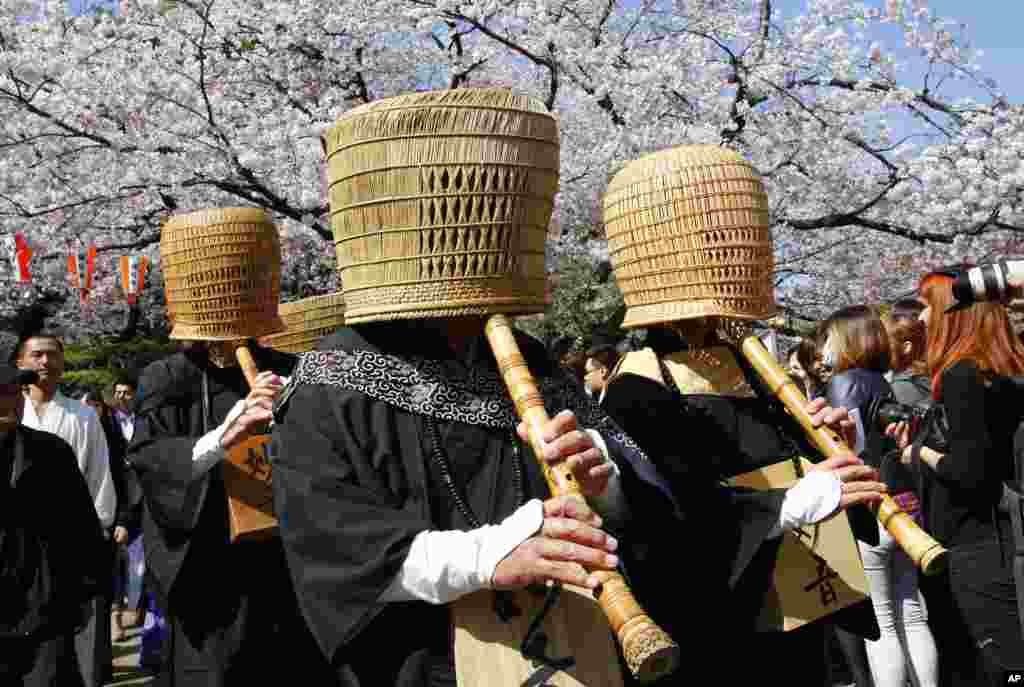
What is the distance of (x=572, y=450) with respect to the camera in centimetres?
233

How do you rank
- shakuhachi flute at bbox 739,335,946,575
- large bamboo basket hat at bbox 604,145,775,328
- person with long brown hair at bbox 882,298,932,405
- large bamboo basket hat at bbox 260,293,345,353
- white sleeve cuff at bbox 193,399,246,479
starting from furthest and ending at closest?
person with long brown hair at bbox 882,298,932,405, large bamboo basket hat at bbox 260,293,345,353, white sleeve cuff at bbox 193,399,246,479, large bamboo basket hat at bbox 604,145,775,328, shakuhachi flute at bbox 739,335,946,575

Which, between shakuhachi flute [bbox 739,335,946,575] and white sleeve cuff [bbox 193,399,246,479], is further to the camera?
white sleeve cuff [bbox 193,399,246,479]

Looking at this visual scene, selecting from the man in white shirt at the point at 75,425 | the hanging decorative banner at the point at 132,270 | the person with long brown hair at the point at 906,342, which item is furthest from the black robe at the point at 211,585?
the hanging decorative banner at the point at 132,270

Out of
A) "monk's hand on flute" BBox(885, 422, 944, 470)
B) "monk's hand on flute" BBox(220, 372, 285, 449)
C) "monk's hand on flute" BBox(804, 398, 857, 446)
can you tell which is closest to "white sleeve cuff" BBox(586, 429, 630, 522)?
"monk's hand on flute" BBox(804, 398, 857, 446)

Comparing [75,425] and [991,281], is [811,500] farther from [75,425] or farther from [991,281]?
[75,425]

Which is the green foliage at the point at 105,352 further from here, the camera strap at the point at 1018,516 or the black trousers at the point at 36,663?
the camera strap at the point at 1018,516

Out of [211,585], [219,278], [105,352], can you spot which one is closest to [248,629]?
[211,585]

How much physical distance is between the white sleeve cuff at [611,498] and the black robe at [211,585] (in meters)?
2.13

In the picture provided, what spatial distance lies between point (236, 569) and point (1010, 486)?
9.09 ft

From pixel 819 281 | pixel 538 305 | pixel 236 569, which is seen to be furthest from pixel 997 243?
pixel 538 305

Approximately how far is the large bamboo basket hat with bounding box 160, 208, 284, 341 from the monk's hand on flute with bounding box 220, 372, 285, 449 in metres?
0.50

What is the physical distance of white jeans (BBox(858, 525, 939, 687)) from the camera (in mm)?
5605

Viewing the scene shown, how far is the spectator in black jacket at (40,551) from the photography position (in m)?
4.45

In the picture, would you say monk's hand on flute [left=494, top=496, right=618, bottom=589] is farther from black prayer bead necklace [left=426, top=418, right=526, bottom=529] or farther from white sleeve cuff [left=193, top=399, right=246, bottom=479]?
white sleeve cuff [left=193, top=399, right=246, bottom=479]
